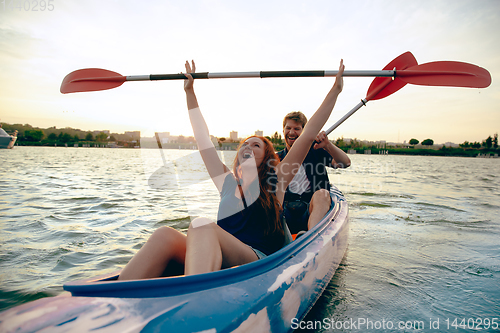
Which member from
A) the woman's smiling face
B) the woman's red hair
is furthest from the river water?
the woman's smiling face

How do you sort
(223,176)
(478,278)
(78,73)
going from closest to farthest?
(223,176) → (478,278) → (78,73)

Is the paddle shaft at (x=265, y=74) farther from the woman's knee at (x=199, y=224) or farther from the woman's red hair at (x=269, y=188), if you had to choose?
the woman's knee at (x=199, y=224)

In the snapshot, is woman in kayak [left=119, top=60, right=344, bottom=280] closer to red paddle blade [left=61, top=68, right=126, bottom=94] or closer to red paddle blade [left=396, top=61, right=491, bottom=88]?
red paddle blade [left=396, top=61, right=491, bottom=88]

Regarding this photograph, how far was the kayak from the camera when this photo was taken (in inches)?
40.3

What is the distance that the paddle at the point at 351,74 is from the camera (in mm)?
3051

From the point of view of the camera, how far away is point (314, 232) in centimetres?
241

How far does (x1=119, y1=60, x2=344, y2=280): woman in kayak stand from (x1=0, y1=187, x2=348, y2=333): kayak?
0.46 feet

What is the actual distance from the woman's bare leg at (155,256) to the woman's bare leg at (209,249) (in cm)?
12

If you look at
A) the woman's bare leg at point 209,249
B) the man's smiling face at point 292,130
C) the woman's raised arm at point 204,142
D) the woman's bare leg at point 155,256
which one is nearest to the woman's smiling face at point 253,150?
the woman's raised arm at point 204,142

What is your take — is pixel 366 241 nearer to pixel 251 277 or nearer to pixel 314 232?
pixel 314 232

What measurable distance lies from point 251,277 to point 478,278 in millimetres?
2979

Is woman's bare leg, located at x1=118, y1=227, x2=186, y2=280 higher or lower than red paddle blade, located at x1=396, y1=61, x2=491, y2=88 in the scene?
lower

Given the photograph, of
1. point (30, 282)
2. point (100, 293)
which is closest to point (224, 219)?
point (100, 293)

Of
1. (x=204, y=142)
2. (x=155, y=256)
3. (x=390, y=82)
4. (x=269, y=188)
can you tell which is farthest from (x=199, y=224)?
(x=390, y=82)
